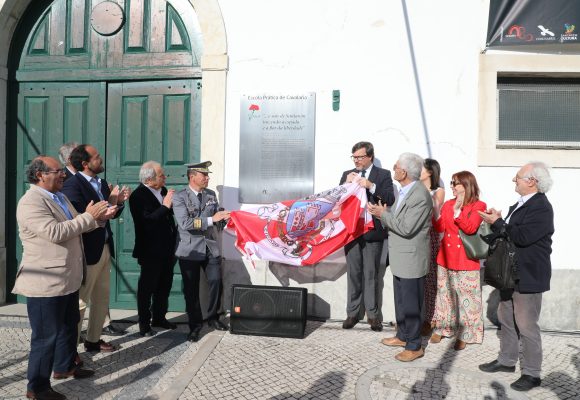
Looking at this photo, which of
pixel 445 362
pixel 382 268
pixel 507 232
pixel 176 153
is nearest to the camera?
pixel 507 232

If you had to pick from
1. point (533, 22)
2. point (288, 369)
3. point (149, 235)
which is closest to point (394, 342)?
point (288, 369)

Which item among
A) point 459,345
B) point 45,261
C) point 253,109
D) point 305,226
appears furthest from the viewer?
point 253,109

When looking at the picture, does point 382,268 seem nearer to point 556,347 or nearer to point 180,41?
A: point 556,347

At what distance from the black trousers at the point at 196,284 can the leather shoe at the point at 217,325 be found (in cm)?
15

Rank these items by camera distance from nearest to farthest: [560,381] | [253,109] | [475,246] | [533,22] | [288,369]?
[560,381]
[288,369]
[475,246]
[533,22]
[253,109]

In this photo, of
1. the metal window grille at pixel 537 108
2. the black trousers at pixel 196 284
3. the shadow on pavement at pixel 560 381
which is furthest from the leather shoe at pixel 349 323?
the metal window grille at pixel 537 108

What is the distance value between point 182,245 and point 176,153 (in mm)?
1712

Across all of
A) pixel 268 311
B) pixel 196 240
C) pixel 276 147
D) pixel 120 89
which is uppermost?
pixel 120 89

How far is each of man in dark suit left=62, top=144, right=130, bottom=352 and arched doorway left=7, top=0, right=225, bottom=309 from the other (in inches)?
66.9

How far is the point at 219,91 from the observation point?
19.7 ft

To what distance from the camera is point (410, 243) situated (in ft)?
14.6

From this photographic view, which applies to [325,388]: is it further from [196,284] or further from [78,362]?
[78,362]

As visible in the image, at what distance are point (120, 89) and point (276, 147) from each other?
7.84 ft

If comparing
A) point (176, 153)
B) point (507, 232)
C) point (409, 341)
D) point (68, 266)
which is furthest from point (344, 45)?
point (68, 266)
